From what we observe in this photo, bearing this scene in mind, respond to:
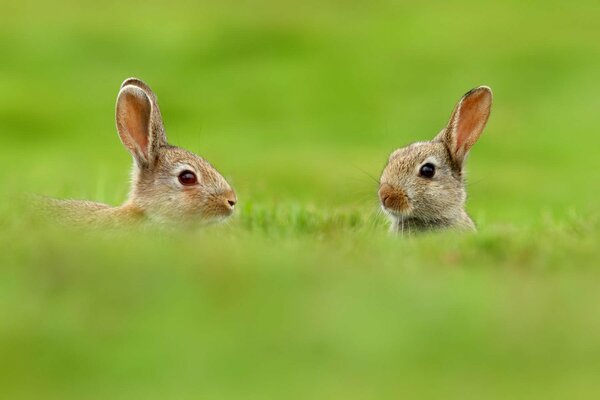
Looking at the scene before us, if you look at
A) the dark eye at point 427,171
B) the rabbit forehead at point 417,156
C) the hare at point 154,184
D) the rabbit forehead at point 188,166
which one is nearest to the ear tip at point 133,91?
the hare at point 154,184

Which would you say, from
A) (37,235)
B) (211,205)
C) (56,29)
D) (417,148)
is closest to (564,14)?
(56,29)

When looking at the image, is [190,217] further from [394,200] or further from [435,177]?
[435,177]

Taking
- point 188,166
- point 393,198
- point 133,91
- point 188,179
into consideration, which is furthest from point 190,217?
point 393,198

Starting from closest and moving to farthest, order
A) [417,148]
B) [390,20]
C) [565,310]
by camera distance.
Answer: [565,310]
[417,148]
[390,20]

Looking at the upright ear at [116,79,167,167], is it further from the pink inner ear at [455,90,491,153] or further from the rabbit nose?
the pink inner ear at [455,90,491,153]

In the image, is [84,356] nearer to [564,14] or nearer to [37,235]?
[37,235]

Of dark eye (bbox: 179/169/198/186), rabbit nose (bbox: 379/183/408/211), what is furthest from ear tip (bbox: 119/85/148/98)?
rabbit nose (bbox: 379/183/408/211)

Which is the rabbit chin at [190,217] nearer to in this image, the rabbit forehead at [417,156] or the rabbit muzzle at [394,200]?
the rabbit muzzle at [394,200]
